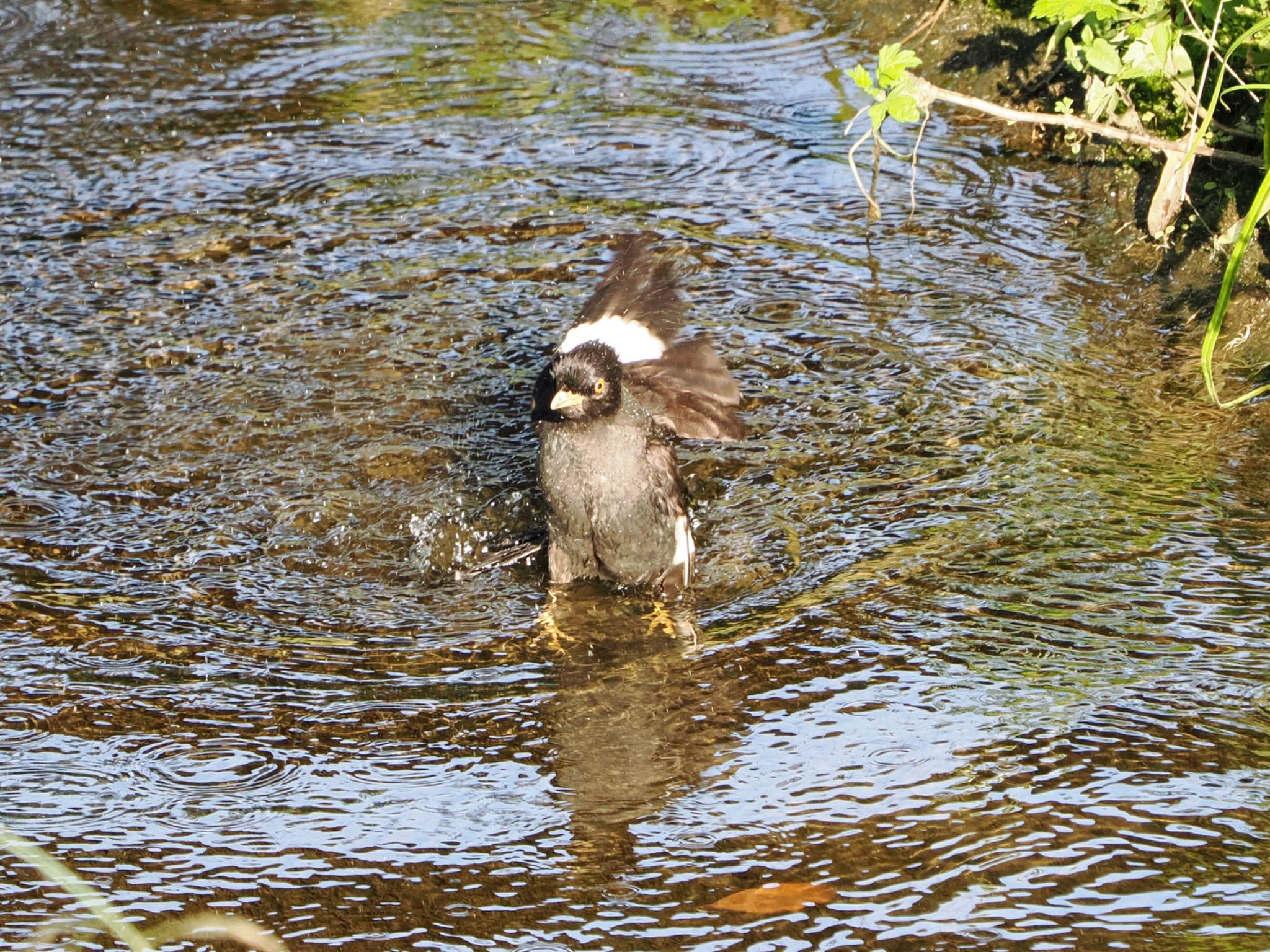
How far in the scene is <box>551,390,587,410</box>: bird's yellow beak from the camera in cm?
517

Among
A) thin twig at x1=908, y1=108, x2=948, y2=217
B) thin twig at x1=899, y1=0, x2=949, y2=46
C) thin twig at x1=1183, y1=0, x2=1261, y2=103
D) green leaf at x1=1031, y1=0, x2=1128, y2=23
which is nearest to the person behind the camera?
thin twig at x1=1183, y1=0, x2=1261, y2=103

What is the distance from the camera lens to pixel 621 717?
170 inches

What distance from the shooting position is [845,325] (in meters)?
6.64

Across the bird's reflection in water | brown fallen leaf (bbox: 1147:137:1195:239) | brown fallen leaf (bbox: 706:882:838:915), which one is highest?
brown fallen leaf (bbox: 1147:137:1195:239)

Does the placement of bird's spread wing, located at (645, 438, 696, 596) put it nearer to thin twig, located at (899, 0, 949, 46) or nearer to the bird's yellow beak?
the bird's yellow beak

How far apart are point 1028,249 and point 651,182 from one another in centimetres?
208

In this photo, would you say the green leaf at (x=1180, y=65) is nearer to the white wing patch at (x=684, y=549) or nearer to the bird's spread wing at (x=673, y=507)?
the bird's spread wing at (x=673, y=507)

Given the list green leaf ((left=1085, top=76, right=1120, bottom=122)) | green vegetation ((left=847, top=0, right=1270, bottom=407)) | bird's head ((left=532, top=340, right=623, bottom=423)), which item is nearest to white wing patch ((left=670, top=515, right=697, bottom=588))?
bird's head ((left=532, top=340, right=623, bottom=423))

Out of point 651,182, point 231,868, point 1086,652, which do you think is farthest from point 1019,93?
point 231,868

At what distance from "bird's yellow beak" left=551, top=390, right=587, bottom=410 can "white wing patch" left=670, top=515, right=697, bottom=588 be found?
0.56 metres

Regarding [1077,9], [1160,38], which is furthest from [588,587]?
[1160,38]

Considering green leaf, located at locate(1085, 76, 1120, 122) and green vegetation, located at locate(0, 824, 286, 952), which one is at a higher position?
green leaf, located at locate(1085, 76, 1120, 122)

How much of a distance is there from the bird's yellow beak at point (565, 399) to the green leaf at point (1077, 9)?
8.39 feet

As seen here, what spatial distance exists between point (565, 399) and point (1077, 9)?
270 cm
